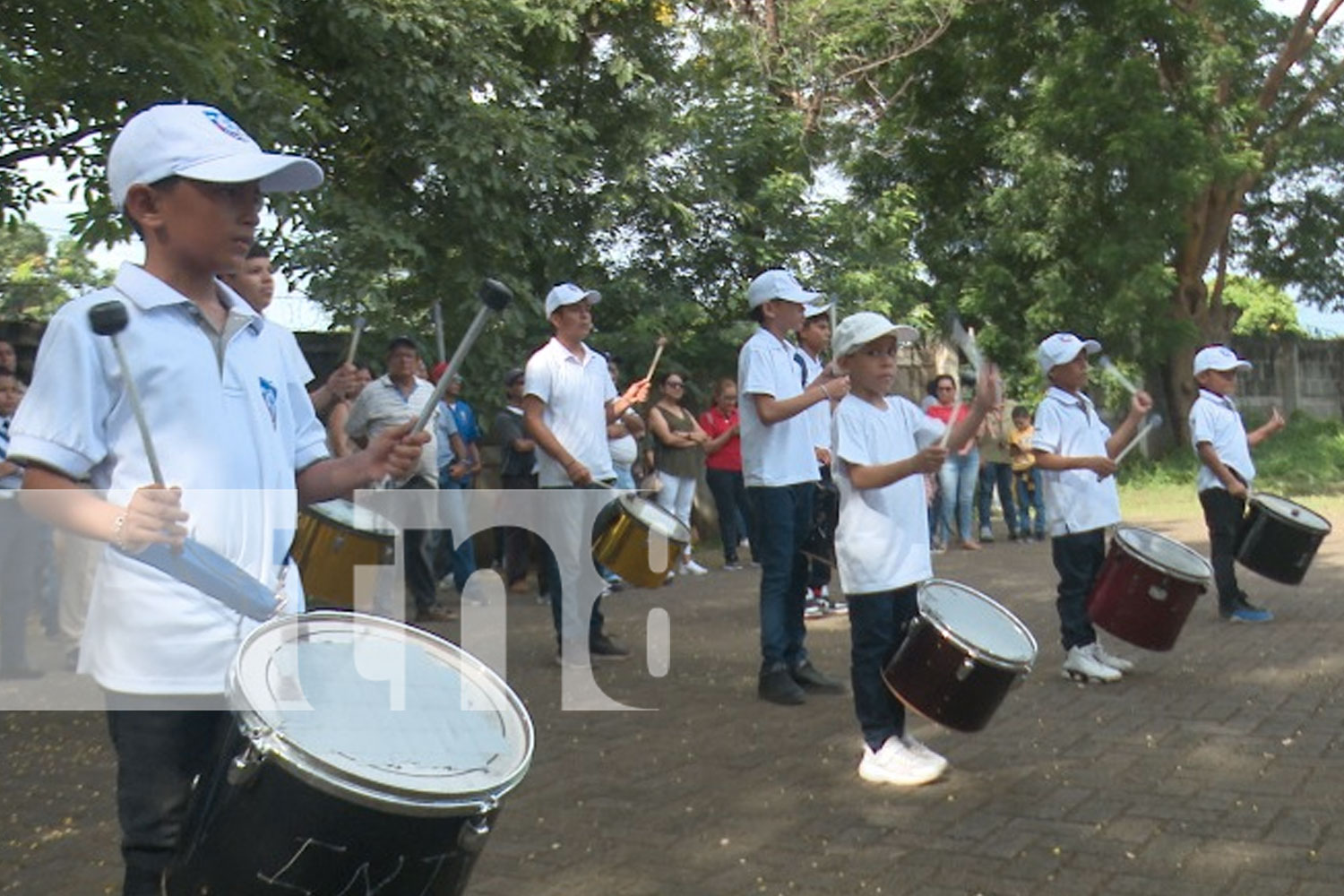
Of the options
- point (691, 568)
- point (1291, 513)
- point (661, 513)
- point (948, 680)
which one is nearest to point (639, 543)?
point (661, 513)

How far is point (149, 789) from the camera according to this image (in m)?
3.10

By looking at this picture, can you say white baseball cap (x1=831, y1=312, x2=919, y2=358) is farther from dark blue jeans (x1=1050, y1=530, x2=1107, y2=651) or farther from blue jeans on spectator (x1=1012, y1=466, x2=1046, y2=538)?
blue jeans on spectator (x1=1012, y1=466, x2=1046, y2=538)

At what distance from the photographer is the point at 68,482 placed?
3051 millimetres

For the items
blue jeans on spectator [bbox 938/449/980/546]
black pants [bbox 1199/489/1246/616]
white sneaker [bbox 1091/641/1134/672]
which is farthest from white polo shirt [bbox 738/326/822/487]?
blue jeans on spectator [bbox 938/449/980/546]

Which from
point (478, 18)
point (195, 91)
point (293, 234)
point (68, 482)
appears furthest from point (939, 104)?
point (68, 482)

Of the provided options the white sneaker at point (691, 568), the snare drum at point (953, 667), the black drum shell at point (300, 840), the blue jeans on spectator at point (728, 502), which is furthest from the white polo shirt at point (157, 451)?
the blue jeans on spectator at point (728, 502)

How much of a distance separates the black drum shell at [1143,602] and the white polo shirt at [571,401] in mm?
2573

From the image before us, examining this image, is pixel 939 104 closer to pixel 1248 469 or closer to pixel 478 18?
pixel 478 18

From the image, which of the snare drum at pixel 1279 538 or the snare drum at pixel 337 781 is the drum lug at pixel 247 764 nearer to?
the snare drum at pixel 337 781

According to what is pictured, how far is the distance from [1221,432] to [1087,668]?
2.43 metres

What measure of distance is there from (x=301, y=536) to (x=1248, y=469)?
5584 millimetres

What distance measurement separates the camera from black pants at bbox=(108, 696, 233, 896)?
122 inches

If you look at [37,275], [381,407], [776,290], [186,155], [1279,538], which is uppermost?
[186,155]

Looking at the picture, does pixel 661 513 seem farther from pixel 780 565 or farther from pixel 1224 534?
pixel 1224 534
